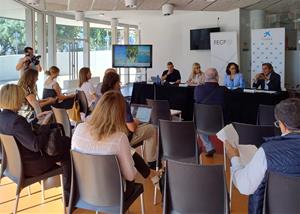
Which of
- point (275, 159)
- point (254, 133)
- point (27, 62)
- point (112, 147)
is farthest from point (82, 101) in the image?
point (275, 159)

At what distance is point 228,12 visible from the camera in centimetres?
1047

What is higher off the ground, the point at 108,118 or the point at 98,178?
the point at 108,118

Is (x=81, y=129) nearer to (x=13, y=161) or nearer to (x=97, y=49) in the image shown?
(x=13, y=161)

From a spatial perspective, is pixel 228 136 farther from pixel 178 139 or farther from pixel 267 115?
pixel 267 115

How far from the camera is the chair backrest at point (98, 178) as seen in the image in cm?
226

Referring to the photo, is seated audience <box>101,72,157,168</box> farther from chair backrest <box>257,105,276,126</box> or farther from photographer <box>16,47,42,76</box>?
photographer <box>16,47,42,76</box>

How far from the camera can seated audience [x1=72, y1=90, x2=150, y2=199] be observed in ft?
7.68

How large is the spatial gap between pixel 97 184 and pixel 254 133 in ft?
5.81

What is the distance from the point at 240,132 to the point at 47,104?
3235 millimetres

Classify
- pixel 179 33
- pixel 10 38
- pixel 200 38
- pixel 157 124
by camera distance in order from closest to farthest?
pixel 157 124
pixel 10 38
pixel 200 38
pixel 179 33

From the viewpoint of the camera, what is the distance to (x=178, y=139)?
343 centimetres

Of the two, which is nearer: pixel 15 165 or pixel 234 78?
pixel 15 165

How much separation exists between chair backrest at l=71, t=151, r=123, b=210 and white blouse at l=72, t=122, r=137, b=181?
0.30 ft

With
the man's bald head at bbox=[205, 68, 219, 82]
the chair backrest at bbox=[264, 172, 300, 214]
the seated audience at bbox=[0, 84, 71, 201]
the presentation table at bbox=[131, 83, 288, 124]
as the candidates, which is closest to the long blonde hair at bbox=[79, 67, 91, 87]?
the presentation table at bbox=[131, 83, 288, 124]
